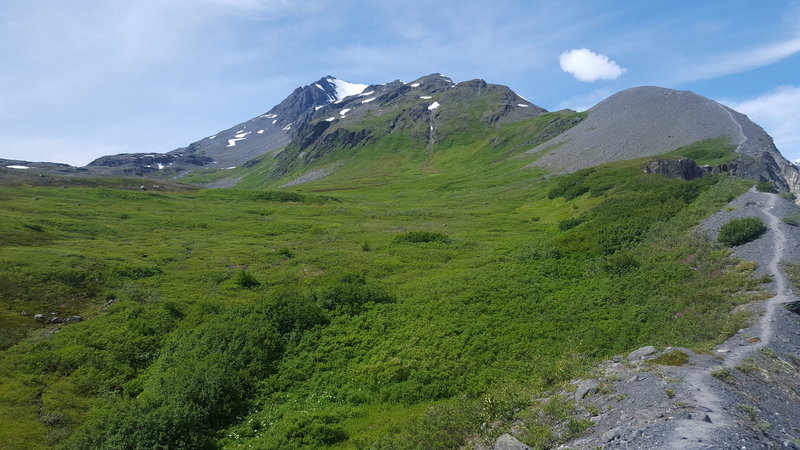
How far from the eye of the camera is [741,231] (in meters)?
31.0

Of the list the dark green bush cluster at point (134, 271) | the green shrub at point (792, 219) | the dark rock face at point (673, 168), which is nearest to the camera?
the green shrub at point (792, 219)

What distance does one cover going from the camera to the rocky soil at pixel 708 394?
475 inches

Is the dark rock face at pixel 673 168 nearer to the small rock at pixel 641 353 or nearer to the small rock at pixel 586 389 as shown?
the small rock at pixel 641 353

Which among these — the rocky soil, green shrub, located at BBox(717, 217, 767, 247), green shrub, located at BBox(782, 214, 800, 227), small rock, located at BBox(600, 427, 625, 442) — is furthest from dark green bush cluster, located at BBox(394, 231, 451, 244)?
small rock, located at BBox(600, 427, 625, 442)

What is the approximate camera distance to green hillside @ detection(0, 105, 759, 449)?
19359 millimetres

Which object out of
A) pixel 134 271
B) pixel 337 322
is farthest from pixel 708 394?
pixel 134 271

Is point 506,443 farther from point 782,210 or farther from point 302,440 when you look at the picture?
point 782,210

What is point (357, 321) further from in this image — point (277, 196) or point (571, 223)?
point (277, 196)

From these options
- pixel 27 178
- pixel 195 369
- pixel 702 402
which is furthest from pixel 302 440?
pixel 27 178

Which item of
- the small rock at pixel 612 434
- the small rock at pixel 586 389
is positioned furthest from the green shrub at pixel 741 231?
the small rock at pixel 612 434

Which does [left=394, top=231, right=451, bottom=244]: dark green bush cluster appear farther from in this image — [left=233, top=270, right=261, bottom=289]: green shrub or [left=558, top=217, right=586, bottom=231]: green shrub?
[left=233, top=270, right=261, bottom=289]: green shrub

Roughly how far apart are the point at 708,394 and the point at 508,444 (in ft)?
22.0

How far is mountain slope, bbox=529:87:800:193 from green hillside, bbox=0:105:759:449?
149 feet

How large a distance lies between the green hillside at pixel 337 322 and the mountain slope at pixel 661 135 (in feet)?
149
